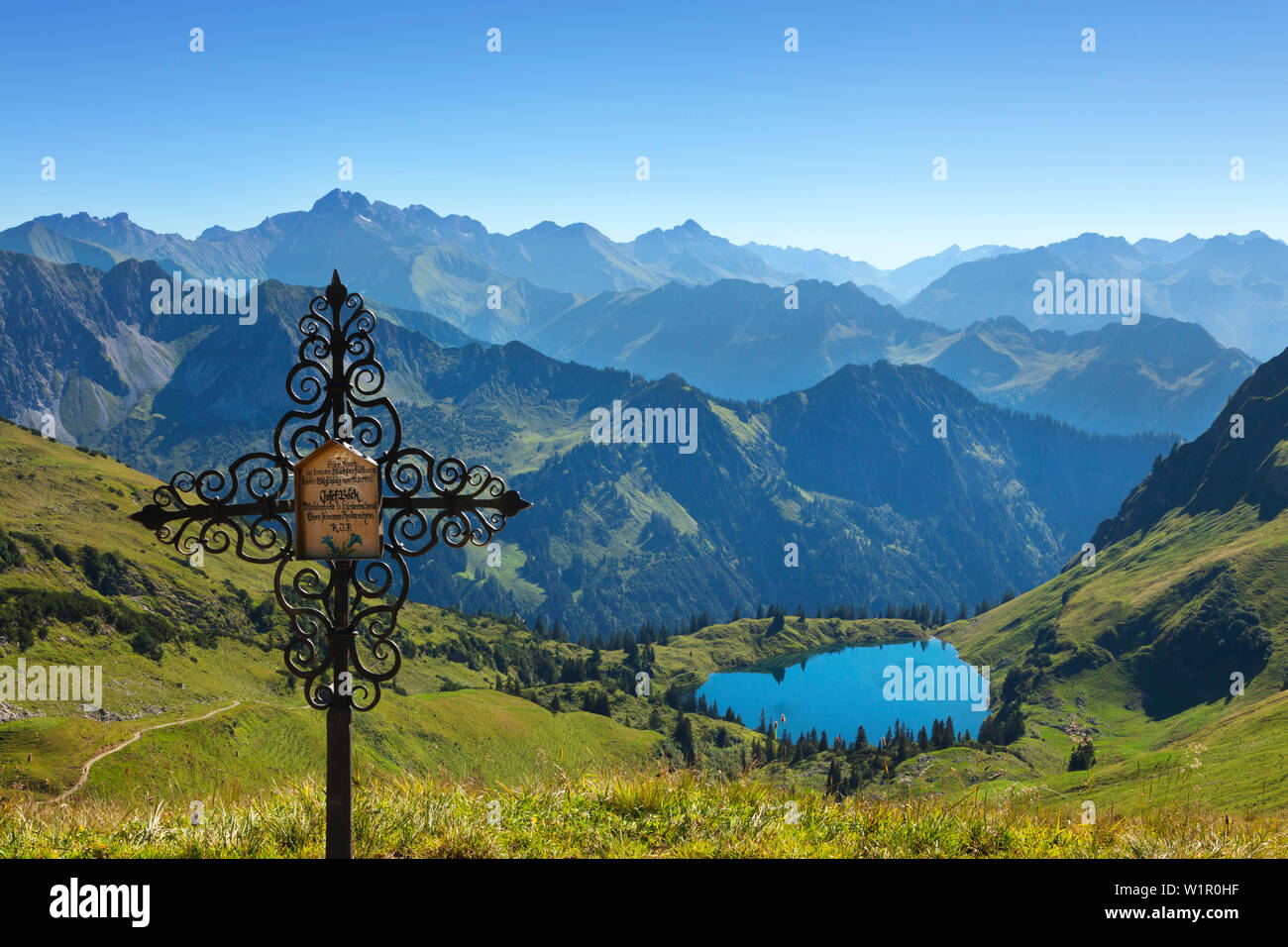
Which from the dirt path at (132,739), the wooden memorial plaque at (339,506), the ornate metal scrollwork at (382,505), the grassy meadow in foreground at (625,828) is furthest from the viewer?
the dirt path at (132,739)

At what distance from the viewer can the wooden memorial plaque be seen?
36.6ft

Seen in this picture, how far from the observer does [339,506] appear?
11.2 m

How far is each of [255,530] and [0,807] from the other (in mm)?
6177

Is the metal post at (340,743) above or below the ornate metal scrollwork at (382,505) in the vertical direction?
below

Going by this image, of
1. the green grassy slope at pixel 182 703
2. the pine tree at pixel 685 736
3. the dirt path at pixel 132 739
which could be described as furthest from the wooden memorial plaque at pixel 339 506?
the pine tree at pixel 685 736

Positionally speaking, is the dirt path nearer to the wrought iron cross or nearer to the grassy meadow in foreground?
the grassy meadow in foreground

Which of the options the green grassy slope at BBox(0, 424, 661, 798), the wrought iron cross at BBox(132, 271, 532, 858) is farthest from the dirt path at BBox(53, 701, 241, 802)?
the wrought iron cross at BBox(132, 271, 532, 858)

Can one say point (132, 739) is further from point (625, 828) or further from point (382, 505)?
point (625, 828)

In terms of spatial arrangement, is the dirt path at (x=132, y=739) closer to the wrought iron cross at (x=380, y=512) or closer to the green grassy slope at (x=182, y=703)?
the green grassy slope at (x=182, y=703)

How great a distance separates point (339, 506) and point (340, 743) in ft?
9.83

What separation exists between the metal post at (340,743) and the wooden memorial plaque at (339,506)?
1.26 feet

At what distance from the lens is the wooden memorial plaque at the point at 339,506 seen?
11164mm

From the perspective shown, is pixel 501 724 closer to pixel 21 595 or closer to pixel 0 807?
pixel 21 595
